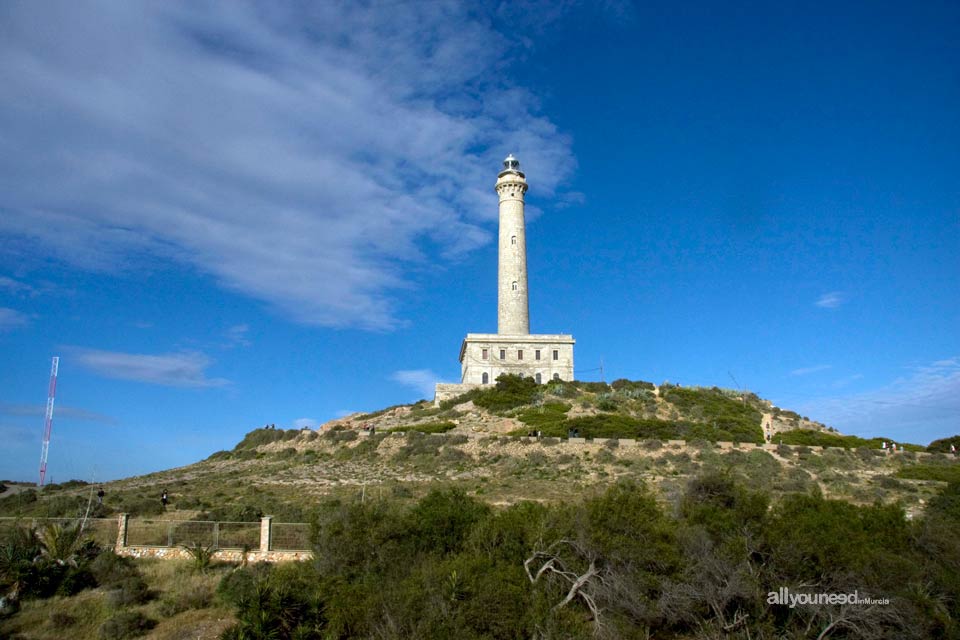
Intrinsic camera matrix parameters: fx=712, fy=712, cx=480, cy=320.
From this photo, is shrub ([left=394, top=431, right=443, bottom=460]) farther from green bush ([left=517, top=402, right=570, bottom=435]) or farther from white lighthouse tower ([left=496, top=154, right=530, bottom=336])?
white lighthouse tower ([left=496, top=154, right=530, bottom=336])

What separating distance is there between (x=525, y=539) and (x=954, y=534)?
10.4 metres

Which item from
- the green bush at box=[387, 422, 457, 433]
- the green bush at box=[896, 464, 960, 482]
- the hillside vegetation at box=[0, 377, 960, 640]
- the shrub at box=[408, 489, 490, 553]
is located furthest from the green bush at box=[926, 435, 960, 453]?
the shrub at box=[408, 489, 490, 553]

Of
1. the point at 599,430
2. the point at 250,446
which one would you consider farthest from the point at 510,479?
the point at 250,446

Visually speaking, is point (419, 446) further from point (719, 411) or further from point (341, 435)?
point (719, 411)

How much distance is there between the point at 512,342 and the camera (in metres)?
53.3

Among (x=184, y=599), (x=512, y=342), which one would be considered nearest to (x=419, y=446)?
(x=512, y=342)

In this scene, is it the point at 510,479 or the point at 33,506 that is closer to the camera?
the point at 33,506

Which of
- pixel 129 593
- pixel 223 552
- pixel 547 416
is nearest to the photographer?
pixel 129 593

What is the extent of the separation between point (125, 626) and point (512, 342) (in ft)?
133

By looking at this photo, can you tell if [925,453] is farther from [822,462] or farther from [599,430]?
[599,430]

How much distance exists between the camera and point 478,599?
37.8ft

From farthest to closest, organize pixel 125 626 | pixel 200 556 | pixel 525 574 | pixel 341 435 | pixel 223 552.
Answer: pixel 341 435 → pixel 223 552 → pixel 200 556 → pixel 125 626 → pixel 525 574

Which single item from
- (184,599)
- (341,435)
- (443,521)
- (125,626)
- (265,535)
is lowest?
(125,626)

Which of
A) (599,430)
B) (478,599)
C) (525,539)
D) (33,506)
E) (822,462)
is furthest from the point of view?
(599,430)
